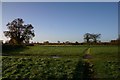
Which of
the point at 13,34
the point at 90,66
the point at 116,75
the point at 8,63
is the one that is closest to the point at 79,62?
the point at 90,66

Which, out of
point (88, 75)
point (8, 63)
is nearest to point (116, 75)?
point (88, 75)

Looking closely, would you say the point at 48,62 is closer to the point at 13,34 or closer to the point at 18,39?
the point at 18,39

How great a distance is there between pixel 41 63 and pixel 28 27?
2480 centimetres

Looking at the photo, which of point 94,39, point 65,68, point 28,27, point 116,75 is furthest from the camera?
point 28,27

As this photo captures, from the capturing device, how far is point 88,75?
15.6 metres

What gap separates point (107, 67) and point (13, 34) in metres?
29.0

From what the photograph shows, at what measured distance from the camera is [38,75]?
1586cm

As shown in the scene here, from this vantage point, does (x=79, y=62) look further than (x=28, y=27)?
No

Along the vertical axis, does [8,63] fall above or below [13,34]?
→ below

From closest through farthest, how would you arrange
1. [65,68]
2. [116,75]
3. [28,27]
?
[116,75] → [65,68] → [28,27]

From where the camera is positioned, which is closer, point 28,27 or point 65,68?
point 65,68

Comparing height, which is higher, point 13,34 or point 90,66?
point 13,34

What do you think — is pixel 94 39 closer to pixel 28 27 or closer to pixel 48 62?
pixel 28 27

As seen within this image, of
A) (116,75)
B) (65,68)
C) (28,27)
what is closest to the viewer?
(116,75)
